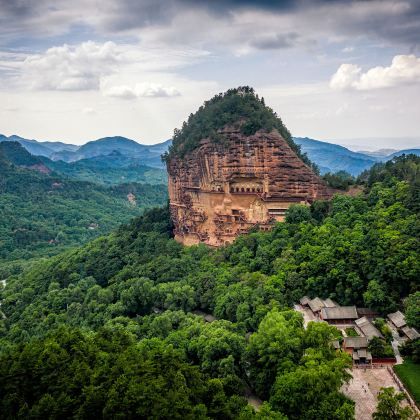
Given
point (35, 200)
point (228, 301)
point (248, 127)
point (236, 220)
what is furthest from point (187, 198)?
point (35, 200)

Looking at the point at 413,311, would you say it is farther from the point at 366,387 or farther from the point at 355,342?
the point at 366,387

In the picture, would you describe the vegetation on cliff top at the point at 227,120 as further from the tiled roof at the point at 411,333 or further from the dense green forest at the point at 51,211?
the dense green forest at the point at 51,211

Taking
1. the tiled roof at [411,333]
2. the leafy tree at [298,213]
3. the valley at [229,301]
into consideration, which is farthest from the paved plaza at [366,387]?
the leafy tree at [298,213]

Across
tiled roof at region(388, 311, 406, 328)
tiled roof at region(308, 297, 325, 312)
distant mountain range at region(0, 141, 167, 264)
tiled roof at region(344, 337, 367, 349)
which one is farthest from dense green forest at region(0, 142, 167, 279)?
tiled roof at region(388, 311, 406, 328)

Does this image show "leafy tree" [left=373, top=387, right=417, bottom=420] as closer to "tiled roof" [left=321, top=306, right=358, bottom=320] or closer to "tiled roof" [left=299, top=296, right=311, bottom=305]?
"tiled roof" [left=321, top=306, right=358, bottom=320]

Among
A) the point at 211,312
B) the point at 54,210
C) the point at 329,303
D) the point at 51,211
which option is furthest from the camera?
the point at 54,210

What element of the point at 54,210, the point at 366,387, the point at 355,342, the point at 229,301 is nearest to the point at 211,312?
the point at 229,301

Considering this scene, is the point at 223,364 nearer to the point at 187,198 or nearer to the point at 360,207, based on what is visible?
the point at 360,207
